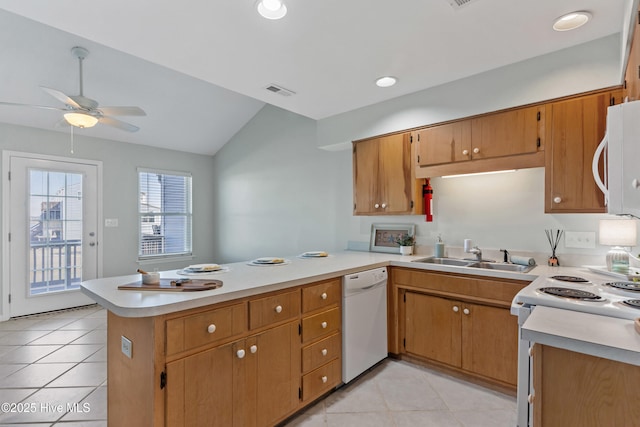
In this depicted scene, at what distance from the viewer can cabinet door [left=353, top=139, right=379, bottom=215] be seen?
122 inches

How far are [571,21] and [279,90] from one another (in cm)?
206

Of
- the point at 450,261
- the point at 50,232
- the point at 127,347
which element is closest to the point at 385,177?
the point at 450,261


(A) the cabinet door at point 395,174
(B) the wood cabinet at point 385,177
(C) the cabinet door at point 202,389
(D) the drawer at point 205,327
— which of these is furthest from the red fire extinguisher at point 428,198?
(C) the cabinet door at point 202,389

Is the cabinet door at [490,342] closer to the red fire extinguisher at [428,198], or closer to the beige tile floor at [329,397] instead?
the beige tile floor at [329,397]

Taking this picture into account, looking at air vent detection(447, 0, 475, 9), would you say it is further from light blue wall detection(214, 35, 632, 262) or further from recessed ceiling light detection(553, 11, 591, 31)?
light blue wall detection(214, 35, 632, 262)

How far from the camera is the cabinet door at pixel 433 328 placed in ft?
7.70

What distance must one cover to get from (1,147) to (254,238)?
339 cm

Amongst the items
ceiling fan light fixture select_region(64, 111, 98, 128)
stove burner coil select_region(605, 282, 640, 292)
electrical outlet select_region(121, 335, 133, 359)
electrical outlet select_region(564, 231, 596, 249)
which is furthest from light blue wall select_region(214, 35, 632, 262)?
electrical outlet select_region(121, 335, 133, 359)

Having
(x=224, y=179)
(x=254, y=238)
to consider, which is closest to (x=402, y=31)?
(x=254, y=238)

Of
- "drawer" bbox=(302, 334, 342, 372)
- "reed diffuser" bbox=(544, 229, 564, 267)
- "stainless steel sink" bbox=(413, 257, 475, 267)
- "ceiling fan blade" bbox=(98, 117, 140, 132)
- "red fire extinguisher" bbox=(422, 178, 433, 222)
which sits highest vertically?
"ceiling fan blade" bbox=(98, 117, 140, 132)

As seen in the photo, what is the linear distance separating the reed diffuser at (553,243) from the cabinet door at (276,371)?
6.54 ft

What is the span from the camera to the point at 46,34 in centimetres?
288

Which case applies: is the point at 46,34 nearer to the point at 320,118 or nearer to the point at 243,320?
the point at 320,118

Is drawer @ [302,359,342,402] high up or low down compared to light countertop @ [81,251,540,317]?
down
